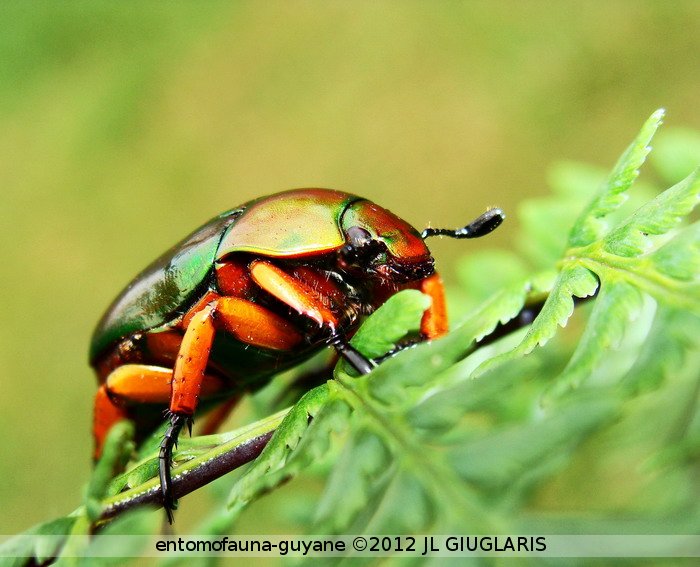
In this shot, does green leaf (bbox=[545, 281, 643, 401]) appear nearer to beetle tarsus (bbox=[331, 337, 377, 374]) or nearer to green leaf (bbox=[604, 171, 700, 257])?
green leaf (bbox=[604, 171, 700, 257])

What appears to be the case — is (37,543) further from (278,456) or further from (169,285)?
(169,285)

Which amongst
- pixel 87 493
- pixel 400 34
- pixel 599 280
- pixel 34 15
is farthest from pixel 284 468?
pixel 34 15

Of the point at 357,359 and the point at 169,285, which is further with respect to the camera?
the point at 169,285

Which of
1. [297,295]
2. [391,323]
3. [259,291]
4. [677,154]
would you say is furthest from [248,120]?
[391,323]

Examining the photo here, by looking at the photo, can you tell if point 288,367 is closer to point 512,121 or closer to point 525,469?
point 525,469

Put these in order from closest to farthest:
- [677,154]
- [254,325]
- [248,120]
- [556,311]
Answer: [556,311] → [254,325] → [677,154] → [248,120]

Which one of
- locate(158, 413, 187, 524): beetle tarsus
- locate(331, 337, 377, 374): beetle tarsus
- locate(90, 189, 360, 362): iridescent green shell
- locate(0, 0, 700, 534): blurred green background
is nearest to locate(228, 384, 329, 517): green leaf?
locate(331, 337, 377, 374): beetle tarsus
